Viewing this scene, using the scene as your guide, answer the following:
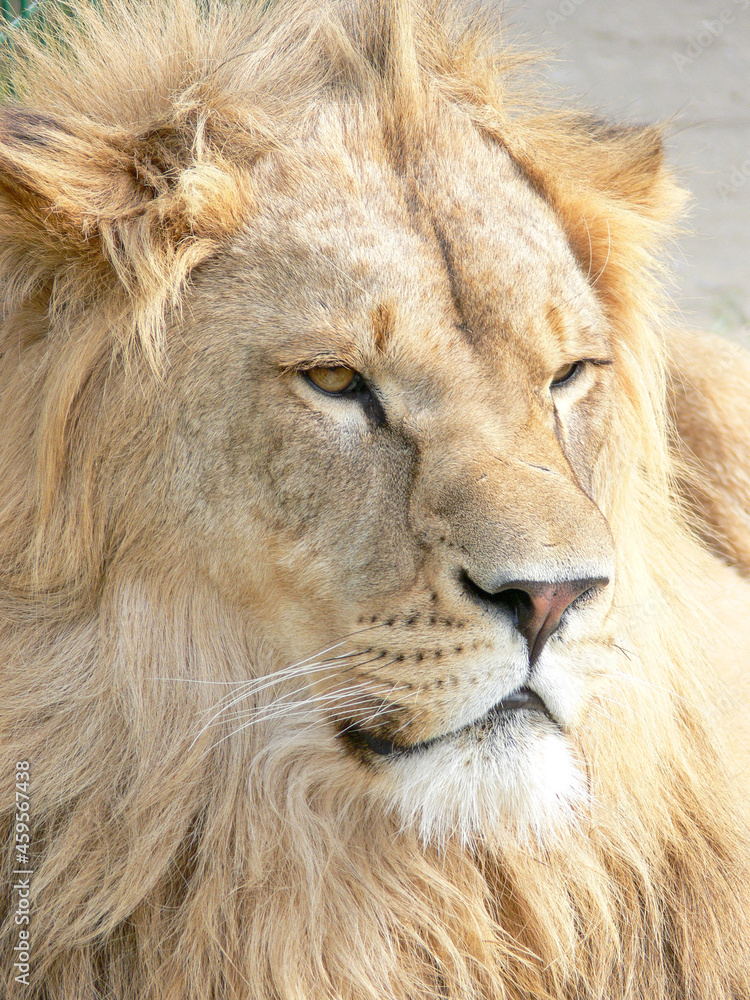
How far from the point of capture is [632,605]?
2.03 m

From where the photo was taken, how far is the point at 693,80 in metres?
6.35

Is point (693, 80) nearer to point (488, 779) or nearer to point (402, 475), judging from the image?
point (402, 475)

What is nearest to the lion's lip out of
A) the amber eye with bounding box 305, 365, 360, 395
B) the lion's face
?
the lion's face

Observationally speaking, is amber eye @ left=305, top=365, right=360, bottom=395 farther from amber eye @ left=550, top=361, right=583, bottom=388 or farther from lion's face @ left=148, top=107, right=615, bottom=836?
amber eye @ left=550, top=361, right=583, bottom=388

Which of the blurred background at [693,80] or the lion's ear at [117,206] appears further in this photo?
the blurred background at [693,80]

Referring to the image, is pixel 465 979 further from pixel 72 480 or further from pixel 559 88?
pixel 559 88

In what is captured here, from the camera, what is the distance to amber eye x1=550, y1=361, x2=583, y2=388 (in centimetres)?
194

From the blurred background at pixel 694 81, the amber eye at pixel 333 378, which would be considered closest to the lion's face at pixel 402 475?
the amber eye at pixel 333 378

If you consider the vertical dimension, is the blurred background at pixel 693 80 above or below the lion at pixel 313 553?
above

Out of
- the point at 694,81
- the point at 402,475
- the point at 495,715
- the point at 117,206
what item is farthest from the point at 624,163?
the point at 694,81

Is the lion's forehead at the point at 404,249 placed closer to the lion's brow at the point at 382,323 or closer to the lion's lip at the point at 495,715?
the lion's brow at the point at 382,323

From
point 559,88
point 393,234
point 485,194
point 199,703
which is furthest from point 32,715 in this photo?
point 559,88

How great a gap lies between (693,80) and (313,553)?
220 inches

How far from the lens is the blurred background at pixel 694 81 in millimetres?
5570
